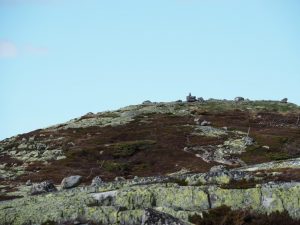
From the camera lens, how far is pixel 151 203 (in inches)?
1133

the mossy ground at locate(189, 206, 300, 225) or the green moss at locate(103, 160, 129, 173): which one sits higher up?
the green moss at locate(103, 160, 129, 173)

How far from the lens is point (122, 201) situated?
95.6ft

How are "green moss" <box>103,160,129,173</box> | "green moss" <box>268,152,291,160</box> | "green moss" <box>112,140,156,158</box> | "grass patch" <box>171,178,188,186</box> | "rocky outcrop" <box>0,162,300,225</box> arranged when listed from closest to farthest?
1. "rocky outcrop" <box>0,162,300,225</box>
2. "grass patch" <box>171,178,188,186</box>
3. "green moss" <box>268,152,291,160</box>
4. "green moss" <box>103,160,129,173</box>
5. "green moss" <box>112,140,156,158</box>

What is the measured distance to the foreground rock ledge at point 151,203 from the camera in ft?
87.2

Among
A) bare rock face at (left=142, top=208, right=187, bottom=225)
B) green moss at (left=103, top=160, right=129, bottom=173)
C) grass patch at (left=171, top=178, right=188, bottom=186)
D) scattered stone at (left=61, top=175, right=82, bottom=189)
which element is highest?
green moss at (left=103, top=160, right=129, bottom=173)

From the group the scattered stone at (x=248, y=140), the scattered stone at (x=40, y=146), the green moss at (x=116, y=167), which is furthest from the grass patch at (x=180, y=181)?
the scattered stone at (x=40, y=146)

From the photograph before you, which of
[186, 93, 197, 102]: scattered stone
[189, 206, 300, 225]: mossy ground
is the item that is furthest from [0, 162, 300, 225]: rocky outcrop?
[186, 93, 197, 102]: scattered stone

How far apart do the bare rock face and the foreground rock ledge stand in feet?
0.18

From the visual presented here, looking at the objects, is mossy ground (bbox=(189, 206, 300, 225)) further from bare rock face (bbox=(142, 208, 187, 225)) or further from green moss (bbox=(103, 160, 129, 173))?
green moss (bbox=(103, 160, 129, 173))

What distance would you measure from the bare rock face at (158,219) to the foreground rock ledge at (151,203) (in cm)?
5

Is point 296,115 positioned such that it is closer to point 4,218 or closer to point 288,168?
point 288,168

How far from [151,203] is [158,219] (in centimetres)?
431

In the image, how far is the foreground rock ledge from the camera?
26.6 meters

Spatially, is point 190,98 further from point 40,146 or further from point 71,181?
point 71,181
